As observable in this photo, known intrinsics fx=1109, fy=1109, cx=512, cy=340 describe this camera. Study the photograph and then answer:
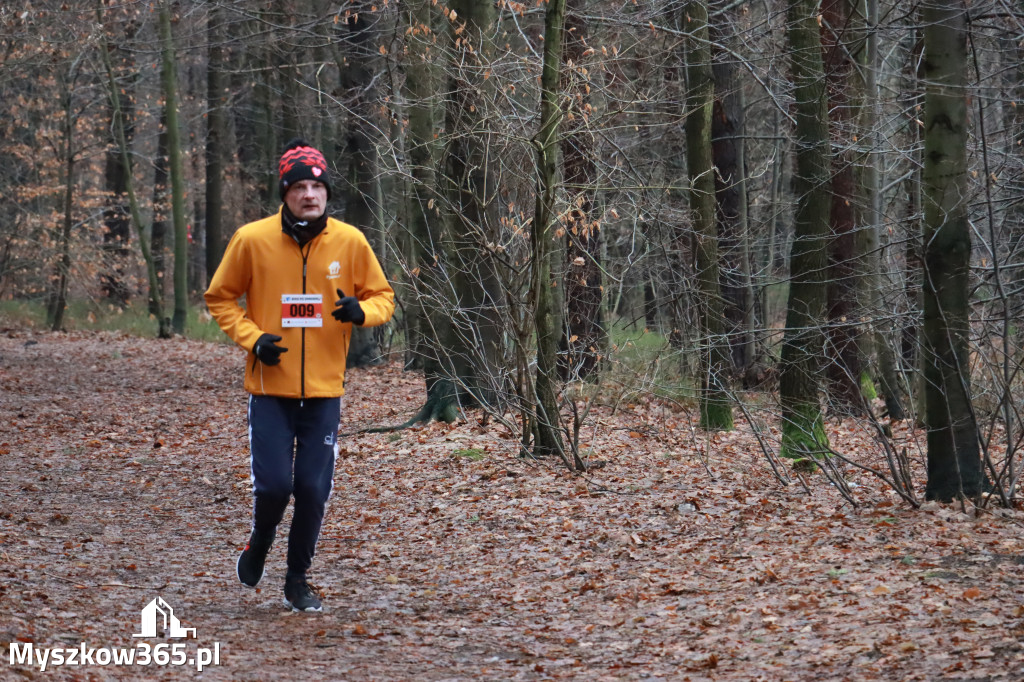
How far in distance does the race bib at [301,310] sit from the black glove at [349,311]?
0.13 metres

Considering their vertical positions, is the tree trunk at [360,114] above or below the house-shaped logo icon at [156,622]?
above

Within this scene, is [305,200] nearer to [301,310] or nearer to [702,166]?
[301,310]

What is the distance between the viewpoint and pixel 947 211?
22.5 ft

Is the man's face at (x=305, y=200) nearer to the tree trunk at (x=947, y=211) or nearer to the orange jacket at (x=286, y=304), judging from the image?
the orange jacket at (x=286, y=304)

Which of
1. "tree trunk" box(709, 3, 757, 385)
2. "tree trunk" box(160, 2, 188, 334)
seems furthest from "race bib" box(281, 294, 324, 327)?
"tree trunk" box(160, 2, 188, 334)

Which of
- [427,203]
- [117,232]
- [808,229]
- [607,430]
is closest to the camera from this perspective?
[808,229]

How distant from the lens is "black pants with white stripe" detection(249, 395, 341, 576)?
5.66 m

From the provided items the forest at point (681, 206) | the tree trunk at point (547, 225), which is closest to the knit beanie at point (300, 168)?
the forest at point (681, 206)

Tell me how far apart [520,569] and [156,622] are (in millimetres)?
2459

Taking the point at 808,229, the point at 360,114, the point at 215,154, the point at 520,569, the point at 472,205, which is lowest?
the point at 520,569

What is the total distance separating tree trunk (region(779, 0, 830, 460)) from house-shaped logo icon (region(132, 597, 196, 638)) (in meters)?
6.05

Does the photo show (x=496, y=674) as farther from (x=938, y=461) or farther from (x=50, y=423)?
(x=50, y=423)

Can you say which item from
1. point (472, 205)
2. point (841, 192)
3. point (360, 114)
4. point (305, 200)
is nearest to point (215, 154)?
point (360, 114)

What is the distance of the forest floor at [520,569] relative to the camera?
16.5 feet
